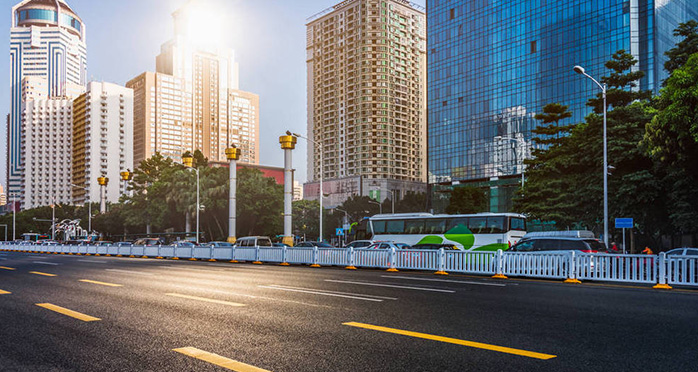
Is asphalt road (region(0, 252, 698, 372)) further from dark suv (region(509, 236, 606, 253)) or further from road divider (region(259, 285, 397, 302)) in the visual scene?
dark suv (region(509, 236, 606, 253))

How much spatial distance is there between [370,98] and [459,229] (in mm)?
112505

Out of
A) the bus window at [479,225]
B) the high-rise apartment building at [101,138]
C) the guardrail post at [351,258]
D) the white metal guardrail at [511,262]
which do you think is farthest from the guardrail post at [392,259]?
the high-rise apartment building at [101,138]

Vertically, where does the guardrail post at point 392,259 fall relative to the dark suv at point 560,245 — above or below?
below

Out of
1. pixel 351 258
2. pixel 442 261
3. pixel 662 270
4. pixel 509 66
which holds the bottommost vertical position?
pixel 351 258

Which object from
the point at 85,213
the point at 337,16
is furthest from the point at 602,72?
the point at 85,213

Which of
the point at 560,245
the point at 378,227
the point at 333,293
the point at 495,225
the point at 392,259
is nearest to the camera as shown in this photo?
the point at 333,293

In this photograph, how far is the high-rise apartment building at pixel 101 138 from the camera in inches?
6757

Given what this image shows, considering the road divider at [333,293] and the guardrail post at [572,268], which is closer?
the road divider at [333,293]

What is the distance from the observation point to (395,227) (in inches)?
1497

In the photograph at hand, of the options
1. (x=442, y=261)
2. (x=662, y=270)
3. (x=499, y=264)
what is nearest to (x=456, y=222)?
(x=442, y=261)

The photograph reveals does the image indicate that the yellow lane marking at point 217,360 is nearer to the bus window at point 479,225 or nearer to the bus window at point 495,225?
the bus window at point 495,225

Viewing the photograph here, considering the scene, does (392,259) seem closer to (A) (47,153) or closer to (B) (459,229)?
(B) (459,229)

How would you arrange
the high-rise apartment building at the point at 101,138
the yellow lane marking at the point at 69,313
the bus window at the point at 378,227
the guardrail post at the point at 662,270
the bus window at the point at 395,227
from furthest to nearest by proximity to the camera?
the high-rise apartment building at the point at 101,138 → the bus window at the point at 378,227 → the bus window at the point at 395,227 → the guardrail post at the point at 662,270 → the yellow lane marking at the point at 69,313

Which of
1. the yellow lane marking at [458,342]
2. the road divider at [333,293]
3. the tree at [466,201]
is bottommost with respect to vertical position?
the road divider at [333,293]
